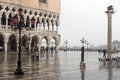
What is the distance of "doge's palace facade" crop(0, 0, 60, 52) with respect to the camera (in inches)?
2756

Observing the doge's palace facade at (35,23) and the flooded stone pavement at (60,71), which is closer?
the flooded stone pavement at (60,71)

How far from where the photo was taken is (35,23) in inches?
2795

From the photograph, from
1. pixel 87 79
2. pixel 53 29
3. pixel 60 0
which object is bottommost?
pixel 87 79

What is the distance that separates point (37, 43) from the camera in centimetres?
7994

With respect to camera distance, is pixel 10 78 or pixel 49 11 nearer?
pixel 10 78

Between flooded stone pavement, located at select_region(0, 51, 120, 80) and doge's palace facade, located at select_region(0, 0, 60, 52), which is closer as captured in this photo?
flooded stone pavement, located at select_region(0, 51, 120, 80)

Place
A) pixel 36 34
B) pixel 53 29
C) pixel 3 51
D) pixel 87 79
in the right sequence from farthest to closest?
pixel 53 29 < pixel 36 34 < pixel 3 51 < pixel 87 79

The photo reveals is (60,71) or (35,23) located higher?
(35,23)

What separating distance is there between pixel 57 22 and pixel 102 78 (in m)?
66.5

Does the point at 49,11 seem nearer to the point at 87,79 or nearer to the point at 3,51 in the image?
the point at 3,51

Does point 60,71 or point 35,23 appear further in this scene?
point 35,23

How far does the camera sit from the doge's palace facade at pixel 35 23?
70000 mm

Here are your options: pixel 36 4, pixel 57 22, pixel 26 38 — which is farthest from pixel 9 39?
pixel 57 22

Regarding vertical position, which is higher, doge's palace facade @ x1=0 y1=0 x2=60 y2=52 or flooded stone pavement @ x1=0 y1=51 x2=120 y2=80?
doge's palace facade @ x1=0 y1=0 x2=60 y2=52
